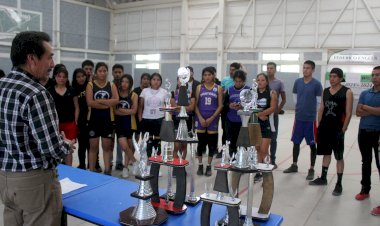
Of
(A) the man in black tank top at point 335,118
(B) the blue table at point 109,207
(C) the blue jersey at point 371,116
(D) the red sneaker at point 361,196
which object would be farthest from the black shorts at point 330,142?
(B) the blue table at point 109,207

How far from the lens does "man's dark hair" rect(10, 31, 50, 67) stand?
67.7 inches

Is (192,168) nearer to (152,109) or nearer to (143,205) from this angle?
(143,205)

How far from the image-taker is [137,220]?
73.8 inches

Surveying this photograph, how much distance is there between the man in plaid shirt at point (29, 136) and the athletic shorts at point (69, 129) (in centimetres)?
238

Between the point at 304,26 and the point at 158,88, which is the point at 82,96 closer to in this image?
the point at 158,88

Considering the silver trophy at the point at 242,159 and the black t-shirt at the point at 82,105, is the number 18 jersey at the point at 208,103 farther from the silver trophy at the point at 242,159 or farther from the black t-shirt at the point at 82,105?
the silver trophy at the point at 242,159

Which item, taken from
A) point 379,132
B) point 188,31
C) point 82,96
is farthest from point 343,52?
point 82,96

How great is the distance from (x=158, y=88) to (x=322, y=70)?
1003 centimetres

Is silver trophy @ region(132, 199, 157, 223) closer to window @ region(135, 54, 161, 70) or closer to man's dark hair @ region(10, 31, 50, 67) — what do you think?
man's dark hair @ region(10, 31, 50, 67)

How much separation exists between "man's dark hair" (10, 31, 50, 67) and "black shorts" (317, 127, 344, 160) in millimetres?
3553

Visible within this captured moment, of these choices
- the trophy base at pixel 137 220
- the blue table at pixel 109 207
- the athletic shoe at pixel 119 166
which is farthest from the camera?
the athletic shoe at pixel 119 166

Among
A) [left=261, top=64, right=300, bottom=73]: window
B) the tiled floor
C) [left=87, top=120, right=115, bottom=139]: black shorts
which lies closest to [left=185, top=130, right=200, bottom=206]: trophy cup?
the tiled floor

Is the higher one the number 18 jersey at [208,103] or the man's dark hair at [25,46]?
the man's dark hair at [25,46]

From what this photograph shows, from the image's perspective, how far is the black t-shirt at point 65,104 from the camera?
4.09 m
